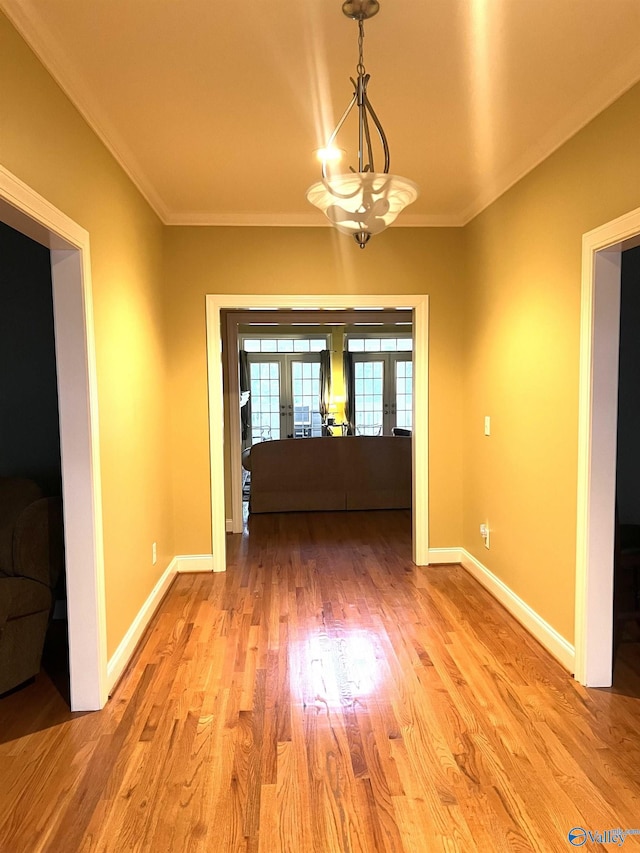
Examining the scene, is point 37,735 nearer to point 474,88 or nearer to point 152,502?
point 152,502

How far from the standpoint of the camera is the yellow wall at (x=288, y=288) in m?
4.09

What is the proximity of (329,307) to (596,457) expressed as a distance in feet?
7.50

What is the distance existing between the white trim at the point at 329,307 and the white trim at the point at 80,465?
174cm

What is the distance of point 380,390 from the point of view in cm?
1158

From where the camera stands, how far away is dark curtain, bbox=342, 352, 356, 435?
37.4 feet

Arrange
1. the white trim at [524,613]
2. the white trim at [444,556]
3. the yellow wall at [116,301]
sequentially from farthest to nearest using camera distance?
the white trim at [444,556] → the white trim at [524,613] → the yellow wall at [116,301]

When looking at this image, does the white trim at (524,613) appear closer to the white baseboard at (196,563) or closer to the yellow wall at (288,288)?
the yellow wall at (288,288)

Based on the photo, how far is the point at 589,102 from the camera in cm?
240

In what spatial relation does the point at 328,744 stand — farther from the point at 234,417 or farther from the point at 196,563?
the point at 234,417

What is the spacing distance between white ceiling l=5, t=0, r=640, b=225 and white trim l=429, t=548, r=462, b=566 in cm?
261

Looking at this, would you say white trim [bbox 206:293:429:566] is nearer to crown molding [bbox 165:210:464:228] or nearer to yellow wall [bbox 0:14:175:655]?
yellow wall [bbox 0:14:175:655]

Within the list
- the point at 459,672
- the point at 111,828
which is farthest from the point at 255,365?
the point at 111,828

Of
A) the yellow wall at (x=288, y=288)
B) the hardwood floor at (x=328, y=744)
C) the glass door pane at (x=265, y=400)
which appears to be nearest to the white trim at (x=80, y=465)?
the hardwood floor at (x=328, y=744)

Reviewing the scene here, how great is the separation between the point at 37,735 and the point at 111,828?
67 centimetres
